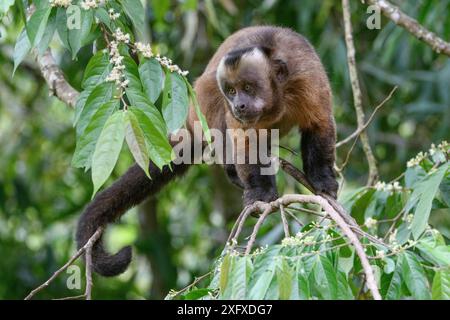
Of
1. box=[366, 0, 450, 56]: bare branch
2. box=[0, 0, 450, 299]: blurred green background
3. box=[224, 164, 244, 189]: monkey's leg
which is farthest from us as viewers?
box=[0, 0, 450, 299]: blurred green background

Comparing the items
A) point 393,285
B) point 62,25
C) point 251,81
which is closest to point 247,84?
point 251,81

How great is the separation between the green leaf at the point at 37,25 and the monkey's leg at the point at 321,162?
87.7 inches

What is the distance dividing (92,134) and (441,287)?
136 centimetres

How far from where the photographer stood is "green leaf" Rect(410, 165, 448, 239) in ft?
11.0

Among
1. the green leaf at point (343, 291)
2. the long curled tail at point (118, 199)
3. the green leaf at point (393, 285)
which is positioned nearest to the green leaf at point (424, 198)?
the green leaf at point (393, 285)

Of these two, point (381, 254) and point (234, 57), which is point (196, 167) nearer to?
point (234, 57)

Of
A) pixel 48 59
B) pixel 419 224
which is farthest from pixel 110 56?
pixel 48 59

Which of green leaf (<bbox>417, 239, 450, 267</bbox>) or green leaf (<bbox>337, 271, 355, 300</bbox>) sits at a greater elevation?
green leaf (<bbox>417, 239, 450, 267</bbox>)

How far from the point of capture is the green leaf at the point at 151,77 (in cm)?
315

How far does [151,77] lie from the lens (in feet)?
10.4

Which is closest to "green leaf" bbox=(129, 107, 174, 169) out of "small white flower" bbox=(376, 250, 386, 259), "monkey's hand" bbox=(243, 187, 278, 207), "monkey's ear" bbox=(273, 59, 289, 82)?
"small white flower" bbox=(376, 250, 386, 259)

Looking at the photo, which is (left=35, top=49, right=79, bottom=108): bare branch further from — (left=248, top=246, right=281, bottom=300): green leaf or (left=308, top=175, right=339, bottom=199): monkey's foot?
(left=248, top=246, right=281, bottom=300): green leaf

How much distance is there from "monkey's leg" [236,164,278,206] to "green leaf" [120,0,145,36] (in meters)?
1.65
